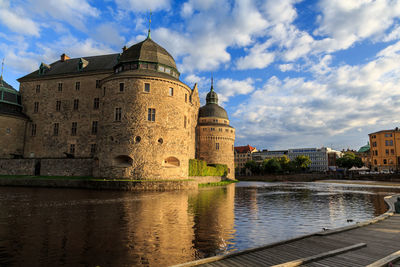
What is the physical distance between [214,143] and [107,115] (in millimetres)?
32280

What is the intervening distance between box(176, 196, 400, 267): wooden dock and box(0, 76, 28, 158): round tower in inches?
1657

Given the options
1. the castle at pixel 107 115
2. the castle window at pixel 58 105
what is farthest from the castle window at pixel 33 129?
the castle window at pixel 58 105

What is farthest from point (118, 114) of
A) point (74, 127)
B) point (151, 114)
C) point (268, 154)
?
point (268, 154)

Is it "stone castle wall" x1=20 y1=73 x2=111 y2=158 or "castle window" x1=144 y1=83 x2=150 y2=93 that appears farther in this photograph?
"stone castle wall" x1=20 y1=73 x2=111 y2=158

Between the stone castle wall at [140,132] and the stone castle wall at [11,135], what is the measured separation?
17.3m

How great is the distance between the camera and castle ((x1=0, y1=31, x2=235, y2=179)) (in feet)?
96.3

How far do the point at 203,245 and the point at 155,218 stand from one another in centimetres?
465

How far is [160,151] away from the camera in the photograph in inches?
1164

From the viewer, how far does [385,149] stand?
3125 inches

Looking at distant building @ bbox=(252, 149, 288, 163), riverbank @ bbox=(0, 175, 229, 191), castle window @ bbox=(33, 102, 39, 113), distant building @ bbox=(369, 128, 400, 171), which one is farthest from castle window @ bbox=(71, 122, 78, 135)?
distant building @ bbox=(252, 149, 288, 163)

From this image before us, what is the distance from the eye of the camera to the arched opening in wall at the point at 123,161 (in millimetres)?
29094

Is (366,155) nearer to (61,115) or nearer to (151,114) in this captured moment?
(151,114)

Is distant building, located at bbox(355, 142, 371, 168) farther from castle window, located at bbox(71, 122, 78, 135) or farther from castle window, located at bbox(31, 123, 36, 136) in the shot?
castle window, located at bbox(31, 123, 36, 136)

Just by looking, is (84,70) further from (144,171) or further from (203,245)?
(203,245)
